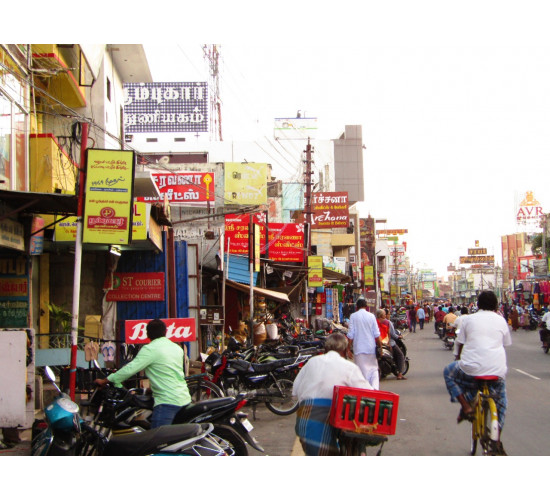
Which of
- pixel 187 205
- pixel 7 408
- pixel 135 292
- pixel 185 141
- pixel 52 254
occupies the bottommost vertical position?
pixel 7 408

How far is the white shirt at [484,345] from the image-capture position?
6.53m

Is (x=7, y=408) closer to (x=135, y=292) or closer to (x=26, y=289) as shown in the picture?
(x=26, y=289)

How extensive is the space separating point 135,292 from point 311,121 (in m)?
49.6

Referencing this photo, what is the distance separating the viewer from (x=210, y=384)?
30.9 ft

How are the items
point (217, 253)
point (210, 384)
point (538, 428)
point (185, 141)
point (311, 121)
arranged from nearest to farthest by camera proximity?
point (538, 428) → point (210, 384) → point (217, 253) → point (185, 141) → point (311, 121)

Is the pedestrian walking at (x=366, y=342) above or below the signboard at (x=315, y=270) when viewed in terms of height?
below

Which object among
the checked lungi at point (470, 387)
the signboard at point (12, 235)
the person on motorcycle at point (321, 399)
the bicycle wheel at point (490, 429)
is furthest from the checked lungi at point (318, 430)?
the signboard at point (12, 235)

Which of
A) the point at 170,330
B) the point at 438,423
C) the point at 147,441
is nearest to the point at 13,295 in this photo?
the point at 170,330

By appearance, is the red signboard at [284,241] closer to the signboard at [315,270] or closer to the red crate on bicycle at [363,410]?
the signboard at [315,270]

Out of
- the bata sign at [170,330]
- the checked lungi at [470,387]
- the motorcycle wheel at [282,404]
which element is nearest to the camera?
the checked lungi at [470,387]

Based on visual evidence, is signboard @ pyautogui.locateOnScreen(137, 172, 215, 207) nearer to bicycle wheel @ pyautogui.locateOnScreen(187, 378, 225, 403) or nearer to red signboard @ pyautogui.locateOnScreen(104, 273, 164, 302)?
red signboard @ pyautogui.locateOnScreen(104, 273, 164, 302)

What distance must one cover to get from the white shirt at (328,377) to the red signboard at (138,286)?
9.96m

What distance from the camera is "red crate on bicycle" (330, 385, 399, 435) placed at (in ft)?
16.5

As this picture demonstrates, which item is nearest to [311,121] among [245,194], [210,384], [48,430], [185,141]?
[185,141]
